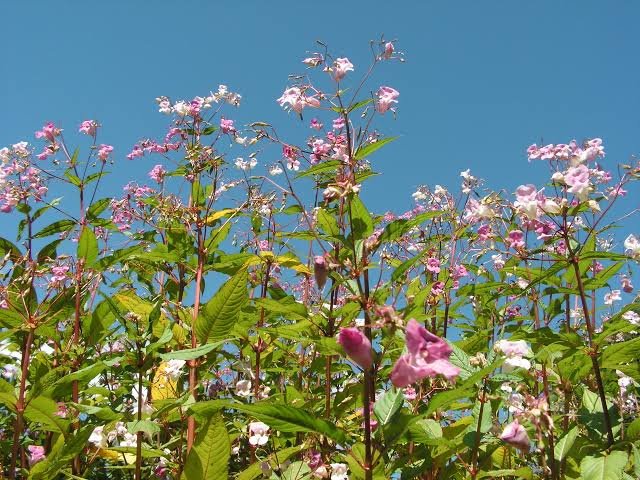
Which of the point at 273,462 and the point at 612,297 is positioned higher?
the point at 612,297

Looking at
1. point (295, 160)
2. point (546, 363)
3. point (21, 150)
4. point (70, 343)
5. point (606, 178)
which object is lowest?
point (546, 363)

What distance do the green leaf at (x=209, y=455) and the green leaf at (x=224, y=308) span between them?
38 cm

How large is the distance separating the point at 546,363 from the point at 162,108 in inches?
127

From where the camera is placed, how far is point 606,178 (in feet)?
10.9

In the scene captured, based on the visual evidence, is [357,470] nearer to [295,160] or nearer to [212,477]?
[212,477]

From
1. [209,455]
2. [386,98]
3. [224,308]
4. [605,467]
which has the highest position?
[386,98]

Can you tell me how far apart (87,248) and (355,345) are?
231cm

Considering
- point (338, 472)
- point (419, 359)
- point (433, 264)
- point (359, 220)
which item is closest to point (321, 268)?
point (359, 220)

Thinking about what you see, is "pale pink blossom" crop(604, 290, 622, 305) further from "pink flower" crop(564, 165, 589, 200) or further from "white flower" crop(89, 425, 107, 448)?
→ "white flower" crop(89, 425, 107, 448)

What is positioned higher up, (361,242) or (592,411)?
(361,242)

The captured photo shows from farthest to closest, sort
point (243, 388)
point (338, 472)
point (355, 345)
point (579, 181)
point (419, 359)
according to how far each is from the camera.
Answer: point (243, 388), point (579, 181), point (338, 472), point (355, 345), point (419, 359)

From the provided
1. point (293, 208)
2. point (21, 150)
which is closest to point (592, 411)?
point (293, 208)

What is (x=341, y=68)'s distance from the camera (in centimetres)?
305

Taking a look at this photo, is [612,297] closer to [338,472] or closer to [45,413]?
[338,472]
